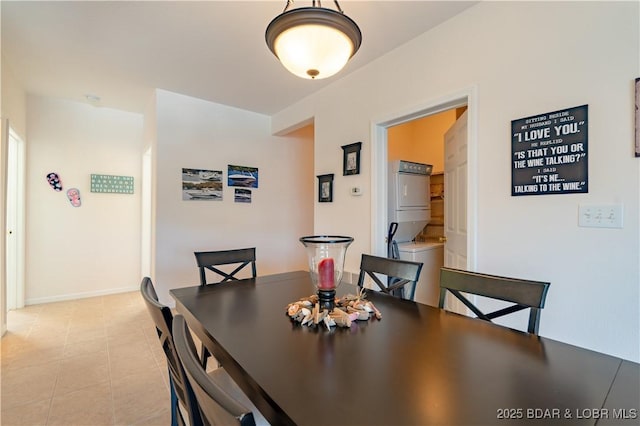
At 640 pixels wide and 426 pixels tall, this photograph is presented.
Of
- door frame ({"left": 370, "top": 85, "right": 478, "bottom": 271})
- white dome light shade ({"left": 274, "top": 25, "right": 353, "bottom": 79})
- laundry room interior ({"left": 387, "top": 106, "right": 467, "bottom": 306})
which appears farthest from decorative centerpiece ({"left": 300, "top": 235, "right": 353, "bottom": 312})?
laundry room interior ({"left": 387, "top": 106, "right": 467, "bottom": 306})

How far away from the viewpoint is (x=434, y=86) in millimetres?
2293

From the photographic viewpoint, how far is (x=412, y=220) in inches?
130

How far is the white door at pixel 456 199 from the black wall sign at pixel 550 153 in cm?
48

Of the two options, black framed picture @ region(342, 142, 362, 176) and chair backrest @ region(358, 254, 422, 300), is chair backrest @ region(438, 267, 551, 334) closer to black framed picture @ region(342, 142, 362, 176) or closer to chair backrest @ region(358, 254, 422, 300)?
chair backrest @ region(358, 254, 422, 300)

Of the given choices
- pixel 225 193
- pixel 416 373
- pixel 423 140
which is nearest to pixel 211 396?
pixel 416 373

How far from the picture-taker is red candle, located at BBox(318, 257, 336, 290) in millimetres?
1315

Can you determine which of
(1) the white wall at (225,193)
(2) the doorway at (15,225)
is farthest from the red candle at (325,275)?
(2) the doorway at (15,225)

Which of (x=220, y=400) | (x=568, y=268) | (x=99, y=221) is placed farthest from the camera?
(x=99, y=221)

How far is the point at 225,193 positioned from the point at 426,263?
265 centimetres

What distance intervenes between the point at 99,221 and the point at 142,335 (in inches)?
87.1

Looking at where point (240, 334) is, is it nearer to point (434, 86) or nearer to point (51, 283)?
point (434, 86)

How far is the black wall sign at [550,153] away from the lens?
1.59 metres

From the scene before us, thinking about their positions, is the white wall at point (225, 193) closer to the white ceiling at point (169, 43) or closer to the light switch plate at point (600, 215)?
the white ceiling at point (169, 43)

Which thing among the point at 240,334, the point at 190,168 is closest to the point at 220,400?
the point at 240,334
